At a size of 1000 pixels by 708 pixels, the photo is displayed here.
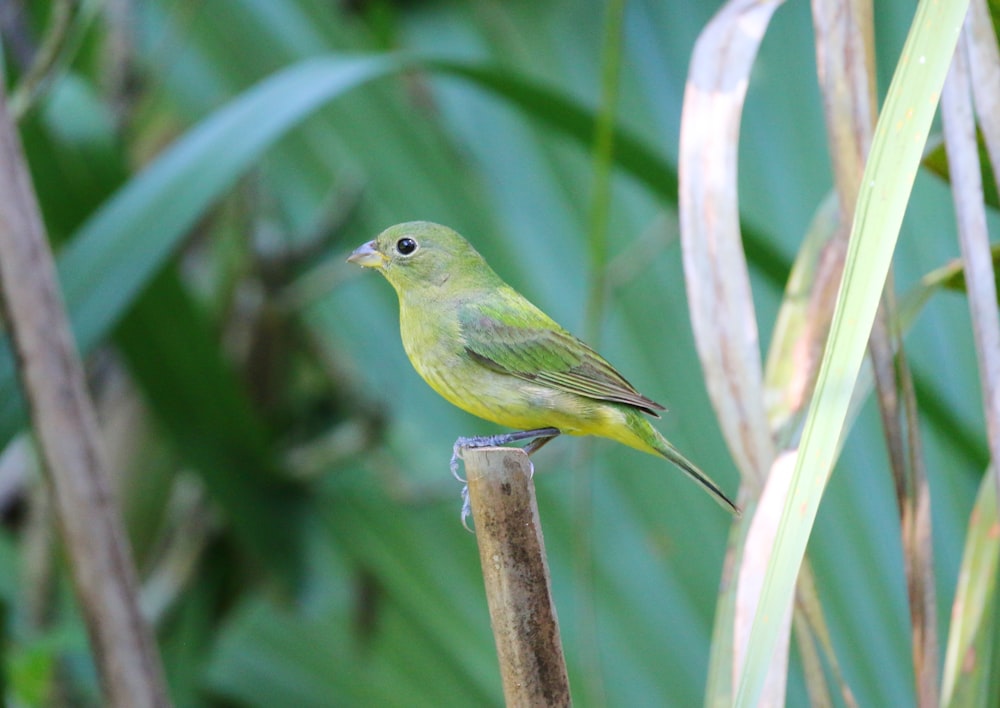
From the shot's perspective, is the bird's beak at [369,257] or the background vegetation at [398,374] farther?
the background vegetation at [398,374]

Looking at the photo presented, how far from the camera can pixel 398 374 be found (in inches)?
150

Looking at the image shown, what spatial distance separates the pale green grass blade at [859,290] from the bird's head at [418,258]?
3.81 feet

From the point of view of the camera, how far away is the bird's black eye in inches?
84.4

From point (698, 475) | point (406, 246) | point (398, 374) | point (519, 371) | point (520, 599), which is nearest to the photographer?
point (520, 599)

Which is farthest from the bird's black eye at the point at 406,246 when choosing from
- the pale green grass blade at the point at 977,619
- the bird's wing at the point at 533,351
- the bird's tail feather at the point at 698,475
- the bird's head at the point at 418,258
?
the pale green grass blade at the point at 977,619

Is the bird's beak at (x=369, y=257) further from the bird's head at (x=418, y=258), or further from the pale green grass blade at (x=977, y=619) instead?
the pale green grass blade at (x=977, y=619)

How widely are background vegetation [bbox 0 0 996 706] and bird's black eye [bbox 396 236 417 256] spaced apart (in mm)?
689

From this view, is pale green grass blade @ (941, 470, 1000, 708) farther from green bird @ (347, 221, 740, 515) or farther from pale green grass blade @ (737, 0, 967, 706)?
pale green grass blade @ (737, 0, 967, 706)

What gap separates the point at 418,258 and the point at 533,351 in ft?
1.11

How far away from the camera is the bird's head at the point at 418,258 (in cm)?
215

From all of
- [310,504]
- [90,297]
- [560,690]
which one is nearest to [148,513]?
[310,504]

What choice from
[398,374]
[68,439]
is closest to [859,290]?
[68,439]

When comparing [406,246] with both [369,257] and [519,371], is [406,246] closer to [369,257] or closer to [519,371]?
[369,257]

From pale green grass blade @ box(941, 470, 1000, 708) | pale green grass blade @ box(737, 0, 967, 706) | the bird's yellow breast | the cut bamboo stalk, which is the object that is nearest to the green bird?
the bird's yellow breast
